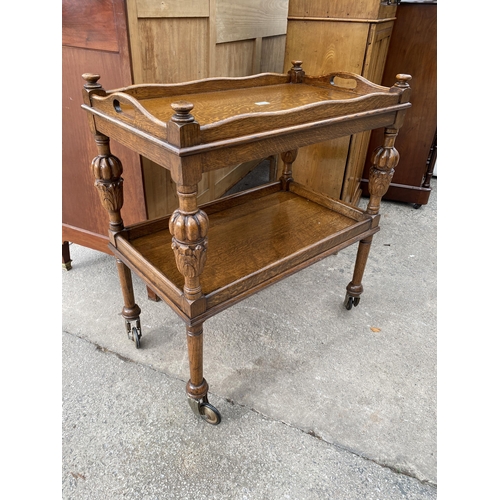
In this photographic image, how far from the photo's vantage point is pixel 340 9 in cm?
198

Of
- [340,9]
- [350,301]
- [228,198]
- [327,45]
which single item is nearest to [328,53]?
[327,45]

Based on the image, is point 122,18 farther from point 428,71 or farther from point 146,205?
point 428,71

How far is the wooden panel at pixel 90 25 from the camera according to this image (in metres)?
1.48

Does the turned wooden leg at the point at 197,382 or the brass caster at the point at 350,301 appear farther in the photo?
the brass caster at the point at 350,301

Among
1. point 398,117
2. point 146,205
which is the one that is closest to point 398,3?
point 398,117

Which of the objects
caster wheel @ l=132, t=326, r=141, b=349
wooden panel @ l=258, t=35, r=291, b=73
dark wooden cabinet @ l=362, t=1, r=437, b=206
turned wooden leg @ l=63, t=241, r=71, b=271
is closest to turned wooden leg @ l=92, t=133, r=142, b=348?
caster wheel @ l=132, t=326, r=141, b=349

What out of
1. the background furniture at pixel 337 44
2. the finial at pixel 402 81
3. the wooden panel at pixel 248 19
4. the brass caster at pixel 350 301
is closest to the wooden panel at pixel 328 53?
the background furniture at pixel 337 44

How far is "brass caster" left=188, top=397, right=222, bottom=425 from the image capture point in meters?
1.43

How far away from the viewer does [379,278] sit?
232cm

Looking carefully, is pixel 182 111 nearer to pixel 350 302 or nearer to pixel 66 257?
pixel 350 302

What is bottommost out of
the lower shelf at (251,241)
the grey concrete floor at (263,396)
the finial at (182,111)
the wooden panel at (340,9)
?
the grey concrete floor at (263,396)

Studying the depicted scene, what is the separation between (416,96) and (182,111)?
2.38 m

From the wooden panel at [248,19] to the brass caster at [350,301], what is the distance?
1428 mm

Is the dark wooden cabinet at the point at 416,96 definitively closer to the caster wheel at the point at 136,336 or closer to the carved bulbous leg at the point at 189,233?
the caster wheel at the point at 136,336
